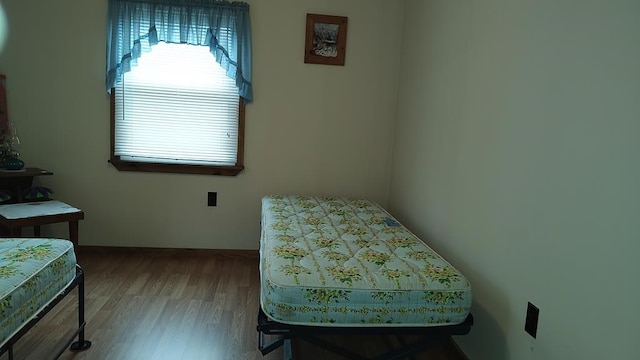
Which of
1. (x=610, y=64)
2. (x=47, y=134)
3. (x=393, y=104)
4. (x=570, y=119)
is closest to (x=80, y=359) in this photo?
(x=47, y=134)

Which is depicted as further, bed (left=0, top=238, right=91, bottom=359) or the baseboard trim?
the baseboard trim

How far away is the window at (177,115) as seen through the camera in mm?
3135

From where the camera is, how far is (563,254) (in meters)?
Answer: 1.33

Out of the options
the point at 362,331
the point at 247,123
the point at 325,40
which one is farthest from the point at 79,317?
the point at 325,40

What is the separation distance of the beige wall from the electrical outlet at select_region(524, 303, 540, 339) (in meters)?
2.04

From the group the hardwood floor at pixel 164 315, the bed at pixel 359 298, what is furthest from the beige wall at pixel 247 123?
the bed at pixel 359 298

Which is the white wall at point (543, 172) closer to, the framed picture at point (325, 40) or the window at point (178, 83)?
the framed picture at point (325, 40)

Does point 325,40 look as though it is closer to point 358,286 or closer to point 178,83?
point 178,83

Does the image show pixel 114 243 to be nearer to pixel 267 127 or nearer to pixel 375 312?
pixel 267 127

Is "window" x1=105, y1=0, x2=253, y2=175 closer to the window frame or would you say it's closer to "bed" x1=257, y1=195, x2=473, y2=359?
the window frame

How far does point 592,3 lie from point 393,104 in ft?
7.04

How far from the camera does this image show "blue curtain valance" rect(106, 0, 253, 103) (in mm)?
3029

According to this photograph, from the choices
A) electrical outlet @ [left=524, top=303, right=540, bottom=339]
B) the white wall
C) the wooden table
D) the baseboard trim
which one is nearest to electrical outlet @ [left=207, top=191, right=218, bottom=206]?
the baseboard trim

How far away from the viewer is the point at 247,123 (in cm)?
327
